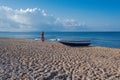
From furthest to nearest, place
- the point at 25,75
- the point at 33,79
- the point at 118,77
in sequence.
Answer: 1. the point at 118,77
2. the point at 25,75
3. the point at 33,79

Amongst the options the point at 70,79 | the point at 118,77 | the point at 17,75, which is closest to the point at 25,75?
the point at 17,75

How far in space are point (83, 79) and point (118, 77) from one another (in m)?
1.56

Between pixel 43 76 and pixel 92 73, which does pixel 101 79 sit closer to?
pixel 92 73

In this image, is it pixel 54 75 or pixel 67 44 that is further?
pixel 67 44

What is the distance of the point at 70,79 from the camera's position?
6637 mm

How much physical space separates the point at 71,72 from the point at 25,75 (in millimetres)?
2004

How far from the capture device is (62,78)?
671cm

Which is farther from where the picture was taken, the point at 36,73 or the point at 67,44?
the point at 67,44

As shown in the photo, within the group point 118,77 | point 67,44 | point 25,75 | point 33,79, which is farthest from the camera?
point 67,44

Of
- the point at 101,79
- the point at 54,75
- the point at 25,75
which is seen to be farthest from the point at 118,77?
the point at 25,75

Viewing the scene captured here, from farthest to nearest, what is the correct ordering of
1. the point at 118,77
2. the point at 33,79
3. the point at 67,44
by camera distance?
the point at 67,44
the point at 118,77
the point at 33,79

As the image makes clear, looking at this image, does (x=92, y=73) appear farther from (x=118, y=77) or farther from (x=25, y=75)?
(x=25, y=75)

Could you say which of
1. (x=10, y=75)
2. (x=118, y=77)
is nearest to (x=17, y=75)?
(x=10, y=75)

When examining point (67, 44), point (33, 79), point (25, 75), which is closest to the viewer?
point (33, 79)
